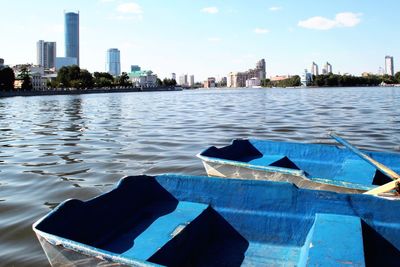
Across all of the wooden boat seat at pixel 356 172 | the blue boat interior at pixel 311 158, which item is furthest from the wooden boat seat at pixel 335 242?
the blue boat interior at pixel 311 158

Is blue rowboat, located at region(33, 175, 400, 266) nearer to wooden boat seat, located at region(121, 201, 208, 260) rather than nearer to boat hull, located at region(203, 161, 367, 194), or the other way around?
wooden boat seat, located at region(121, 201, 208, 260)

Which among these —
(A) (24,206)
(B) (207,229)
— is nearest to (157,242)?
(B) (207,229)

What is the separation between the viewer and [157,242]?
4547 mm

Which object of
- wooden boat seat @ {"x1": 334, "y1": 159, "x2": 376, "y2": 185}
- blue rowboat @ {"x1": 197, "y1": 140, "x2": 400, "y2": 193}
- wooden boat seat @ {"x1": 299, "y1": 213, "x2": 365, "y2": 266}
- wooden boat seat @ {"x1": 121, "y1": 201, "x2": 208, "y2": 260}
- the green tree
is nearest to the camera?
wooden boat seat @ {"x1": 299, "y1": 213, "x2": 365, "y2": 266}

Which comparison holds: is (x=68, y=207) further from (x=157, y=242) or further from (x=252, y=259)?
(x=252, y=259)

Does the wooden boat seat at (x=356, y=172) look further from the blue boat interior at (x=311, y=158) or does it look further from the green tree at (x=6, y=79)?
the green tree at (x=6, y=79)

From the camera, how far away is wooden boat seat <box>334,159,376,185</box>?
7.30 m

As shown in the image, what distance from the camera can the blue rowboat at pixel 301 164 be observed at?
6.93 meters

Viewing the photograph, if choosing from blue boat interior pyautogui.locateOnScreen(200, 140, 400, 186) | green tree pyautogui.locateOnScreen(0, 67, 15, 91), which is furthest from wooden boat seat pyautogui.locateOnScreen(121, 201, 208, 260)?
green tree pyautogui.locateOnScreen(0, 67, 15, 91)

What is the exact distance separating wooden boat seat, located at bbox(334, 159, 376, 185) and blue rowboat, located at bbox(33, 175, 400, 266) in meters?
2.70

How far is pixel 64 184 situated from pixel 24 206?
5.25 ft

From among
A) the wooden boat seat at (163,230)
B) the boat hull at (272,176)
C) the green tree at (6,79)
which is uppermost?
the green tree at (6,79)

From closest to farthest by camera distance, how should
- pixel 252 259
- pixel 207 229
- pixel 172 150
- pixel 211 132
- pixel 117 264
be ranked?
pixel 117 264 → pixel 252 259 → pixel 207 229 → pixel 172 150 → pixel 211 132

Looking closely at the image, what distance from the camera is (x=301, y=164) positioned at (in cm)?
898
